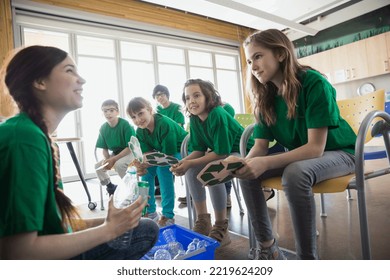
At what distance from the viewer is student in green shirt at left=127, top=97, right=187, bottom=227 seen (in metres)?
1.57

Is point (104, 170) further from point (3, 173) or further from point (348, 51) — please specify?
point (348, 51)

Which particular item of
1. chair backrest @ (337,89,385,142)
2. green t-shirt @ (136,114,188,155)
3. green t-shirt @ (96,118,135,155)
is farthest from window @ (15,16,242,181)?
chair backrest @ (337,89,385,142)

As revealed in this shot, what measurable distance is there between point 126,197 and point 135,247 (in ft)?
0.39

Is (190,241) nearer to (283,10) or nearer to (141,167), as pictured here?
(141,167)

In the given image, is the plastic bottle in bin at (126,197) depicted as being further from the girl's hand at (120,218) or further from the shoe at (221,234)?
the shoe at (221,234)

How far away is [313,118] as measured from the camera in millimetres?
826

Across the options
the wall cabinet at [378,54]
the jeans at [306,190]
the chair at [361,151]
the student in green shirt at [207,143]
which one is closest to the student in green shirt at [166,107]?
the student in green shirt at [207,143]

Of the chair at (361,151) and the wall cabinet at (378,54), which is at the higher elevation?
the wall cabinet at (378,54)

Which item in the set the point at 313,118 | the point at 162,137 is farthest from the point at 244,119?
the point at 313,118

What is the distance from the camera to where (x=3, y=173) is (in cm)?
40

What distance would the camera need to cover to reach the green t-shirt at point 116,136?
209 cm

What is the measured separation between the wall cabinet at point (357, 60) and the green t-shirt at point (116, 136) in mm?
4057
